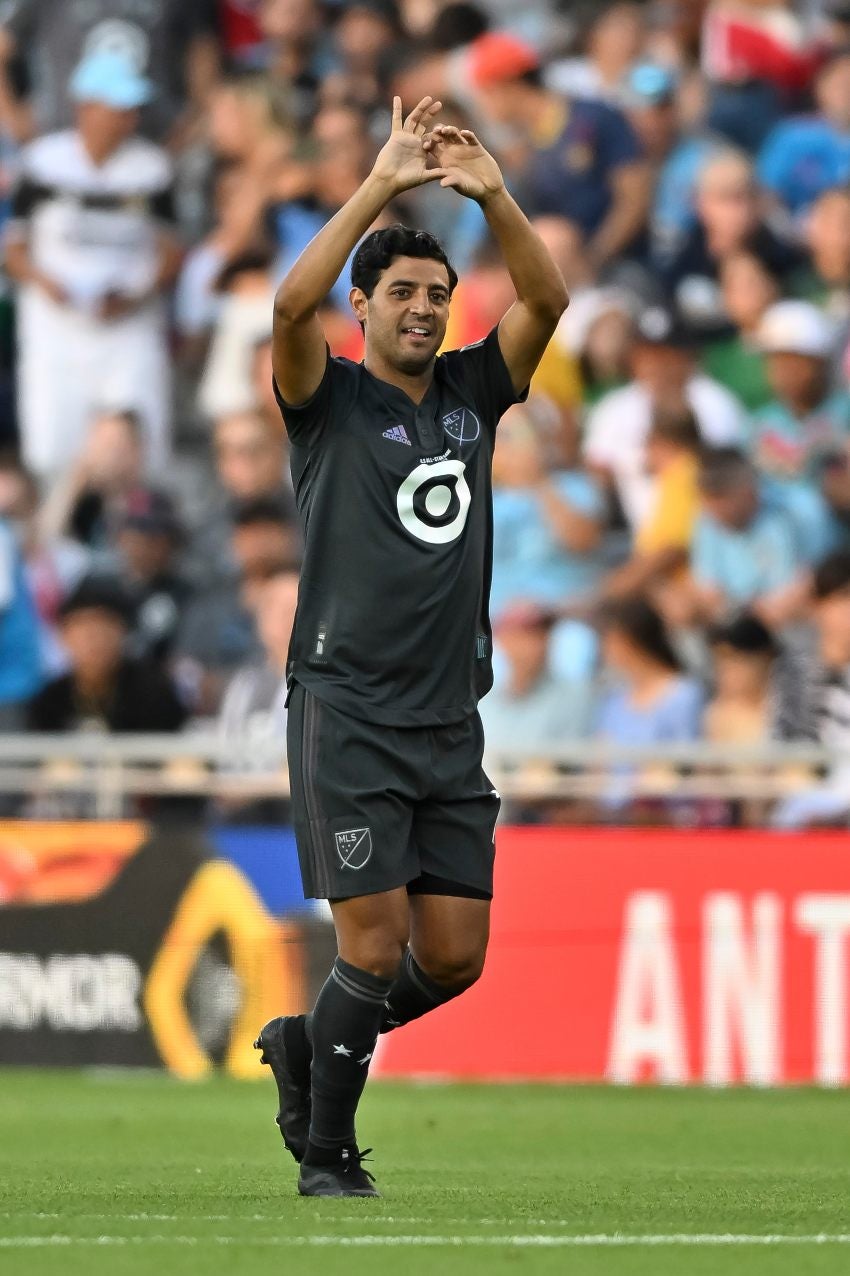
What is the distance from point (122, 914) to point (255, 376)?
4.16 m

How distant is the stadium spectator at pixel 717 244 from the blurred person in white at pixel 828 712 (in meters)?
2.89

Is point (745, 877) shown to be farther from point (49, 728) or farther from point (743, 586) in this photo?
point (49, 728)

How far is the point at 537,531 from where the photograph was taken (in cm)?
1342

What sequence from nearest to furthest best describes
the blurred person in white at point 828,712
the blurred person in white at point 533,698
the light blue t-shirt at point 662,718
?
the blurred person in white at point 828,712, the light blue t-shirt at point 662,718, the blurred person in white at point 533,698

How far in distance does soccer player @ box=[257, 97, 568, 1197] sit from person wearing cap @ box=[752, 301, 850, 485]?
7.23m

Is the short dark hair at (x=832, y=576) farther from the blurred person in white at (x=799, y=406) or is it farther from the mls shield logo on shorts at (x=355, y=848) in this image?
the mls shield logo on shorts at (x=355, y=848)

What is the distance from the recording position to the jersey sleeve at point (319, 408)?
20.9ft

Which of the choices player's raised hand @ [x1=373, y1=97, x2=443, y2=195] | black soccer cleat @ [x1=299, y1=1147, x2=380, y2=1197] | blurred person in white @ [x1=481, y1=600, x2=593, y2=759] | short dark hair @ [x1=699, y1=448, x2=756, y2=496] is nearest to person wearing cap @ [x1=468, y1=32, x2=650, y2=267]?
short dark hair @ [x1=699, y1=448, x2=756, y2=496]

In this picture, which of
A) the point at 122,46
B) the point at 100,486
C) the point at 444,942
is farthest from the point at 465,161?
the point at 122,46

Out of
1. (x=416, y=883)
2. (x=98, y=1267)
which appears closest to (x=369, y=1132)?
(x=416, y=883)

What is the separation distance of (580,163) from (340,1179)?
32.1 feet

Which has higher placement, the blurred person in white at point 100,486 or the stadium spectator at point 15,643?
the blurred person in white at point 100,486

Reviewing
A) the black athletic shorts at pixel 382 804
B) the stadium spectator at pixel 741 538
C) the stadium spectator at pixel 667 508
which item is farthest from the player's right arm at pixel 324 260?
the stadium spectator at pixel 741 538

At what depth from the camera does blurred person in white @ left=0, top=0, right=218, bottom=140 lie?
15625mm
